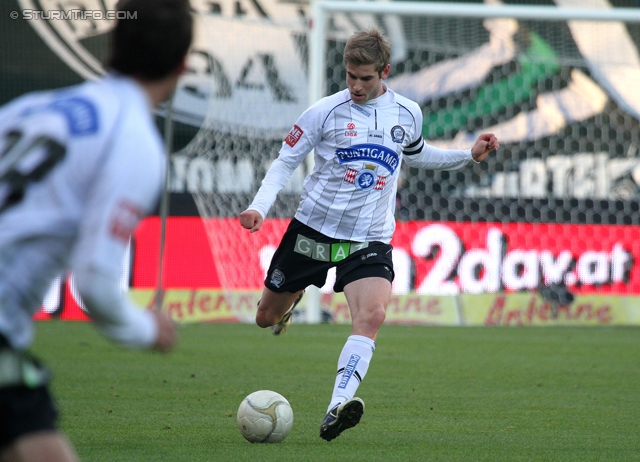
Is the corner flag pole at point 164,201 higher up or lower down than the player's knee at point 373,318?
lower down

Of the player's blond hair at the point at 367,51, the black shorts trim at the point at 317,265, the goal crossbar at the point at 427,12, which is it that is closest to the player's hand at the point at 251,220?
the black shorts trim at the point at 317,265

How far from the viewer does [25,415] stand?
7.48 ft

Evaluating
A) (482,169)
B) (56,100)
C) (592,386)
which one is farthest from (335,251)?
(482,169)

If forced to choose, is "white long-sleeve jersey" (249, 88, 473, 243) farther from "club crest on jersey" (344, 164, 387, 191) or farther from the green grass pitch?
the green grass pitch

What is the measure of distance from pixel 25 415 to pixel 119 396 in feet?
14.5

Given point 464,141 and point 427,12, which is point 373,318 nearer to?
point 427,12

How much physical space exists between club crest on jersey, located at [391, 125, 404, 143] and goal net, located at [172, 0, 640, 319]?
7239 millimetres

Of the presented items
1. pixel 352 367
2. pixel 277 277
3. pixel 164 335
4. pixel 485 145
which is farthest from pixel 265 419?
pixel 164 335

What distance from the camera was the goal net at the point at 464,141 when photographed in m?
14.1

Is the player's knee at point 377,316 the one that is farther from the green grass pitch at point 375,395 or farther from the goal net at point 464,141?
the goal net at point 464,141

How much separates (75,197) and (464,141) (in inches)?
649

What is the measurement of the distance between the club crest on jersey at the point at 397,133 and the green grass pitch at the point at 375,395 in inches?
62.5

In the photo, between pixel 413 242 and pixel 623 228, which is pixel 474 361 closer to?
pixel 413 242

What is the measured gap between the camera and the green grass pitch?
4.88m
